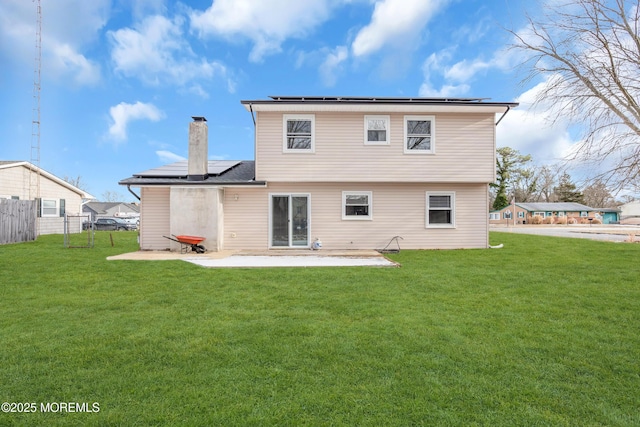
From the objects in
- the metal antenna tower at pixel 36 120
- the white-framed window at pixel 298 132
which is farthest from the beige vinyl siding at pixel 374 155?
the metal antenna tower at pixel 36 120

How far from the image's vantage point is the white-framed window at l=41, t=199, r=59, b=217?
2231 cm

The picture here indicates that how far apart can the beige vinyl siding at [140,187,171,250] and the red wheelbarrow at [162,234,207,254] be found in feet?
3.71

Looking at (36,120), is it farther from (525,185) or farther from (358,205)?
(525,185)

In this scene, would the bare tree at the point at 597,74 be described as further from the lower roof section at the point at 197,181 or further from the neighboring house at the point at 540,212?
the neighboring house at the point at 540,212

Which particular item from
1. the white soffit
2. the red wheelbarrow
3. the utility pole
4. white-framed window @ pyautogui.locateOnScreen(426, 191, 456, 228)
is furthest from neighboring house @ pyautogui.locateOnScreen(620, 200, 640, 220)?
the utility pole

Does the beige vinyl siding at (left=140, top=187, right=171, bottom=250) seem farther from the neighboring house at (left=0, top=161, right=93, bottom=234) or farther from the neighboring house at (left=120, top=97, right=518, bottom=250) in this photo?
the neighboring house at (left=0, top=161, right=93, bottom=234)

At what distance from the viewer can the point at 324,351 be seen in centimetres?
343

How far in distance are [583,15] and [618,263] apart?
673 centimetres

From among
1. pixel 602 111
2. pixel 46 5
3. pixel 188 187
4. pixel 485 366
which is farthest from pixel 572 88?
pixel 46 5

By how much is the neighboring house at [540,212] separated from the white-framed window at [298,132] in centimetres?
4622

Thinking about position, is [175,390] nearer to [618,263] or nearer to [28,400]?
[28,400]

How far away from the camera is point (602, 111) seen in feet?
21.5

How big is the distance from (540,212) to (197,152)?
54.8 m

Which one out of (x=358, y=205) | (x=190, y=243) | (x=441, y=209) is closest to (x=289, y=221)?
(x=358, y=205)
